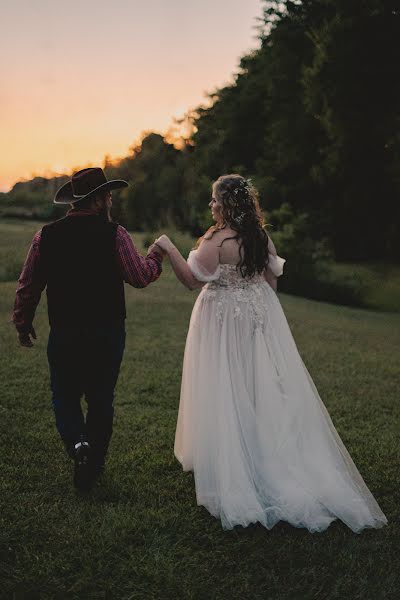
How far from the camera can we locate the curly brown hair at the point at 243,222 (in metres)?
4.12

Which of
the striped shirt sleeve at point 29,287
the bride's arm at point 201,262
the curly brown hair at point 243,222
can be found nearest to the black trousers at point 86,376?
the striped shirt sleeve at point 29,287

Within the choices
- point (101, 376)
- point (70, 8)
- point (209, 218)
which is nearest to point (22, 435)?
point (101, 376)

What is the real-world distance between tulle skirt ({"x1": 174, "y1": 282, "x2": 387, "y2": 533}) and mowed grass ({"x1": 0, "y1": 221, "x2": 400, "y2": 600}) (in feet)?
0.47

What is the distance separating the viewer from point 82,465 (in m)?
3.98

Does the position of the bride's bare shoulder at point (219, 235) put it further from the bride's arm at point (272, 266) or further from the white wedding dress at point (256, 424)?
the bride's arm at point (272, 266)

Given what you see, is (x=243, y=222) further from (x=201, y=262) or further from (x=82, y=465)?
(x=82, y=465)

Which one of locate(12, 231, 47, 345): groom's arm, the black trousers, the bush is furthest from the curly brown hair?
the bush

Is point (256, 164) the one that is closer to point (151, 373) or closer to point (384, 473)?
point (151, 373)

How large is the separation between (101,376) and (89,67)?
1560 cm

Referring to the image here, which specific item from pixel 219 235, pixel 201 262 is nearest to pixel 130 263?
pixel 201 262

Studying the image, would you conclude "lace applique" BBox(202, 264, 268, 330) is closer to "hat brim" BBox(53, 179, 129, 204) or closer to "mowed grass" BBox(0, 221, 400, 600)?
"hat brim" BBox(53, 179, 129, 204)

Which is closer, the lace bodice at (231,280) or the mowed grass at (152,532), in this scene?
the mowed grass at (152,532)

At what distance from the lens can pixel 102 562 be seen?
3.29 meters

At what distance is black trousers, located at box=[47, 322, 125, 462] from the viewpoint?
394 centimetres
